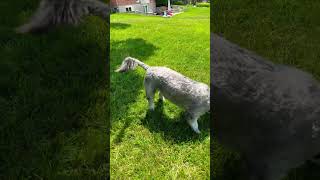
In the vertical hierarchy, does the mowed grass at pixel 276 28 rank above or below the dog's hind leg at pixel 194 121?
above

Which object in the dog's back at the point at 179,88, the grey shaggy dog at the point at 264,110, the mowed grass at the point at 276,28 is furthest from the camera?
the mowed grass at the point at 276,28

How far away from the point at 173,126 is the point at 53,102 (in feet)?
5.94

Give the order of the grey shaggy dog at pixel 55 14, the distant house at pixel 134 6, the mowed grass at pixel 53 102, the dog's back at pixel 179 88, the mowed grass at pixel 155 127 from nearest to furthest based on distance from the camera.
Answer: the mowed grass at pixel 53 102 → the mowed grass at pixel 155 127 → the dog's back at pixel 179 88 → the distant house at pixel 134 6 → the grey shaggy dog at pixel 55 14

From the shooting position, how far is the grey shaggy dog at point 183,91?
4922 mm

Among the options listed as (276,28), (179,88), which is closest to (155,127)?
(179,88)

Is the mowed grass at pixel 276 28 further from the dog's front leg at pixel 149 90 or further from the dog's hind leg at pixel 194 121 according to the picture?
the dog's front leg at pixel 149 90

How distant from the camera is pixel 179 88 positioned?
197 inches

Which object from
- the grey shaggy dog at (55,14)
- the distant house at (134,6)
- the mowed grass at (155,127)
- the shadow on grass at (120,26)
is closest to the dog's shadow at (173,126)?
the mowed grass at (155,127)

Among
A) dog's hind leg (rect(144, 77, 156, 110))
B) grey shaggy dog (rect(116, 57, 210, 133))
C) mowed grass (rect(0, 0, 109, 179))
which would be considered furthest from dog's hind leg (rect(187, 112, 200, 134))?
mowed grass (rect(0, 0, 109, 179))

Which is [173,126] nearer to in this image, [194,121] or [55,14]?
[194,121]

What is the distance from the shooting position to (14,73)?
5570 millimetres

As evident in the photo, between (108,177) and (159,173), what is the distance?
64 centimetres

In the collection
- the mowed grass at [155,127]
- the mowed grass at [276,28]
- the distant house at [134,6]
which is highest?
the distant house at [134,6]

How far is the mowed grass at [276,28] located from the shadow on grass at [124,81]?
181 cm
